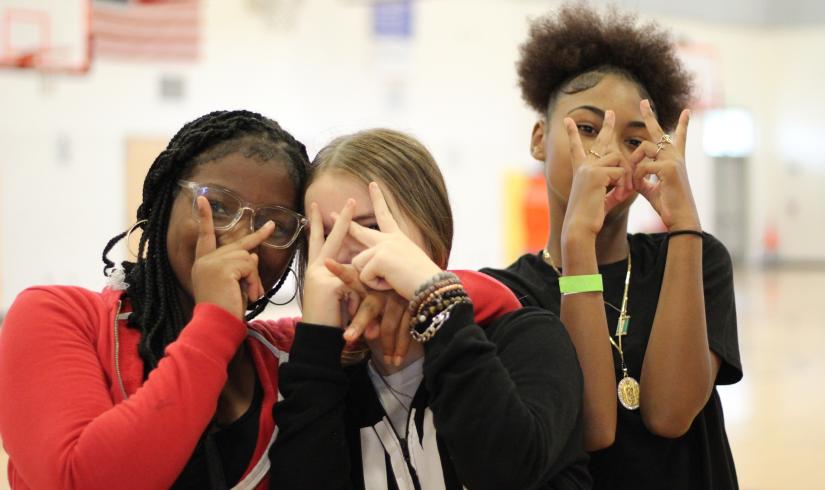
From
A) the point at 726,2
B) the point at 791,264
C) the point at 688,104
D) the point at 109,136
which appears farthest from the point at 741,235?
the point at 688,104

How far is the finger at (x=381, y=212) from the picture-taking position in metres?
Answer: 1.50

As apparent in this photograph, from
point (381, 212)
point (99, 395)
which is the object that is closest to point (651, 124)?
point (381, 212)

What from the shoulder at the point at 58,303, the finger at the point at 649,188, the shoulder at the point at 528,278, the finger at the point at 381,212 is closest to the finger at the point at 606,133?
the finger at the point at 649,188

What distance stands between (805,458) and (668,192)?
4.43 metres

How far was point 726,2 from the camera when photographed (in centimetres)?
1944

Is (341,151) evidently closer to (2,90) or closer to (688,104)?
(688,104)

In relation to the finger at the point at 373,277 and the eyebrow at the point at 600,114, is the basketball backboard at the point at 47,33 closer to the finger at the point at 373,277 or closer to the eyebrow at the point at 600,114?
the eyebrow at the point at 600,114

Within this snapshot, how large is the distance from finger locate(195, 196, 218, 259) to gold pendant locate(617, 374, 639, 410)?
0.86m

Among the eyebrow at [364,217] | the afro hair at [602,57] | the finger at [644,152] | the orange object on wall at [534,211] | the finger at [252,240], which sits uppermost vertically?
the afro hair at [602,57]

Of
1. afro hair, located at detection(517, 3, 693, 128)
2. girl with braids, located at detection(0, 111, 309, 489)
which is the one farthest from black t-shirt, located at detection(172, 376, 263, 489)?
afro hair, located at detection(517, 3, 693, 128)

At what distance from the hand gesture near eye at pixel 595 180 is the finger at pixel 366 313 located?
1.53 feet

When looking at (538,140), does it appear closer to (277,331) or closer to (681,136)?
(681,136)

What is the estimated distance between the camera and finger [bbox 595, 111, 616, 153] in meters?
1.85

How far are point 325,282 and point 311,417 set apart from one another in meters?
0.22
